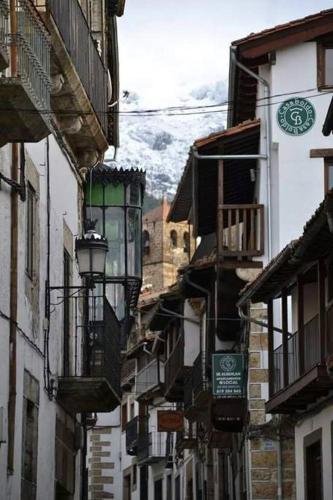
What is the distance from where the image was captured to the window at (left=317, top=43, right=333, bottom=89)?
30125 mm

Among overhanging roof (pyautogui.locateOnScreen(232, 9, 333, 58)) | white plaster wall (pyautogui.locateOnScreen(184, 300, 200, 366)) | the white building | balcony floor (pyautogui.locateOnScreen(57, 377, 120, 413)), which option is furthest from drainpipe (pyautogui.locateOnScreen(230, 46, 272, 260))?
white plaster wall (pyautogui.locateOnScreen(184, 300, 200, 366))

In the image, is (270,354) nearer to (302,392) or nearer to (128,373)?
(302,392)

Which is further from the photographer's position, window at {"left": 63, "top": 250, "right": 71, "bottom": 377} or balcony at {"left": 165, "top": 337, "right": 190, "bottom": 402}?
balcony at {"left": 165, "top": 337, "right": 190, "bottom": 402}

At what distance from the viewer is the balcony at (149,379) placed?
53.3 metres

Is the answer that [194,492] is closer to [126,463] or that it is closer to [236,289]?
[236,289]

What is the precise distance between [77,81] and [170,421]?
72.3 ft

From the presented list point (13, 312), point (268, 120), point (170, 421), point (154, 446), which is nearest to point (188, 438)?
point (170, 421)

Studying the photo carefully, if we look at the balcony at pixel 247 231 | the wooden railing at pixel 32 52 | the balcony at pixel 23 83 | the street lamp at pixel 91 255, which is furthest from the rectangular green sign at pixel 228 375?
the balcony at pixel 23 83

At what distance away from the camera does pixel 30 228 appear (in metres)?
21.8

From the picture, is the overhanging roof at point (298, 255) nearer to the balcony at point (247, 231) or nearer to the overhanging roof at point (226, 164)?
the balcony at point (247, 231)

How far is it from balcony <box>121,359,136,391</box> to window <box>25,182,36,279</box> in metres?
38.2

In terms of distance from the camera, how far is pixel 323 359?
68.1 feet

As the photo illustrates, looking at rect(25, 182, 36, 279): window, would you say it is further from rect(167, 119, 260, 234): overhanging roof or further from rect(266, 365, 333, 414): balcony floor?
rect(167, 119, 260, 234): overhanging roof

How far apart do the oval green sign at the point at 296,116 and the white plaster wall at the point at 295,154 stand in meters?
0.09
